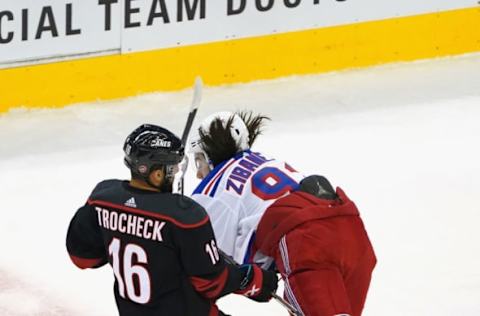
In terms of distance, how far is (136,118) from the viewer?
6.59 m

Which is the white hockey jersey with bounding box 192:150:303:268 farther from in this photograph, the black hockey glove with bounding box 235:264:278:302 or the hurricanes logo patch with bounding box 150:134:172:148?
the hurricanes logo patch with bounding box 150:134:172:148

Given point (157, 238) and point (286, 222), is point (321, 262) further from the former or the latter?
point (157, 238)

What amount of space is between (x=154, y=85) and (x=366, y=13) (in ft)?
3.87

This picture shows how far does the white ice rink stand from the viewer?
479 centimetres

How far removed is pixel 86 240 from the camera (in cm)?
336

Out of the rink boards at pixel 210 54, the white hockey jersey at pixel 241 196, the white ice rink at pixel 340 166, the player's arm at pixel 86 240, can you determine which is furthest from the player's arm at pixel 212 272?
the rink boards at pixel 210 54

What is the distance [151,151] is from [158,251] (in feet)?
0.77

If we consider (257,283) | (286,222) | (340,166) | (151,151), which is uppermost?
(151,151)

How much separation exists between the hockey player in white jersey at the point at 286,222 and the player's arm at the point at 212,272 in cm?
9

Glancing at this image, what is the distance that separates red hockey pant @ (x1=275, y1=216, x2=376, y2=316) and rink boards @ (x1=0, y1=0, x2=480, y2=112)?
3299 millimetres

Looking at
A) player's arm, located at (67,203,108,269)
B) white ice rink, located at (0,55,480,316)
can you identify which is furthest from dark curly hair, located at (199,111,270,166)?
white ice rink, located at (0,55,480,316)

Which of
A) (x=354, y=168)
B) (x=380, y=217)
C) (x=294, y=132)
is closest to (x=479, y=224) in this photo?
Result: (x=380, y=217)

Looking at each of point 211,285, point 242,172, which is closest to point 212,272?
point 211,285

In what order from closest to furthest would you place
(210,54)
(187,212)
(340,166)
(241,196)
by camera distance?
(187,212), (241,196), (340,166), (210,54)
